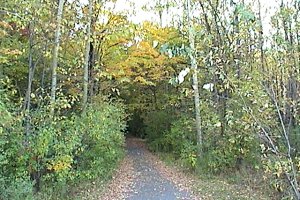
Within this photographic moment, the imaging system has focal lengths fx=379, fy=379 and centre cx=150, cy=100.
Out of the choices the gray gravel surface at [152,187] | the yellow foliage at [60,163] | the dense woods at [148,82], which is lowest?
the gray gravel surface at [152,187]

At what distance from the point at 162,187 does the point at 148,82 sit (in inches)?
358

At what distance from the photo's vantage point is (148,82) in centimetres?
2002

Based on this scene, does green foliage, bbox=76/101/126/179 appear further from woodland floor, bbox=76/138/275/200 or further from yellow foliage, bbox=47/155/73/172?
yellow foliage, bbox=47/155/73/172

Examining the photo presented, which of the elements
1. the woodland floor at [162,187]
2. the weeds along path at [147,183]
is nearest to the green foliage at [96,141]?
the woodland floor at [162,187]

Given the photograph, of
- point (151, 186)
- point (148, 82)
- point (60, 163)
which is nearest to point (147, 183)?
point (151, 186)

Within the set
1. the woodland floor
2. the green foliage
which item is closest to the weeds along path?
the woodland floor

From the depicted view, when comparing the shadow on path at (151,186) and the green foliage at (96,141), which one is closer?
the shadow on path at (151,186)

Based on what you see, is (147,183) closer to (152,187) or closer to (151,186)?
(151,186)

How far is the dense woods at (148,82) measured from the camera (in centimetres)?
530

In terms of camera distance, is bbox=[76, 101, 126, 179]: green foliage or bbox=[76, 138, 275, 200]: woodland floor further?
bbox=[76, 101, 126, 179]: green foliage

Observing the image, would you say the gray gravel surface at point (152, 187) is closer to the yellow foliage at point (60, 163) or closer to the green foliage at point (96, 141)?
the green foliage at point (96, 141)

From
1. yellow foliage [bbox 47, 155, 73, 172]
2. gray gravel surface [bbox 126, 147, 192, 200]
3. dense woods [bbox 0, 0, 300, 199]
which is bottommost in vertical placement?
gray gravel surface [bbox 126, 147, 192, 200]

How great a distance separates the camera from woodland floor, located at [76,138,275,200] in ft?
33.4

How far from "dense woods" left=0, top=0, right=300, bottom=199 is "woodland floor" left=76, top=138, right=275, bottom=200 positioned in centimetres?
59
